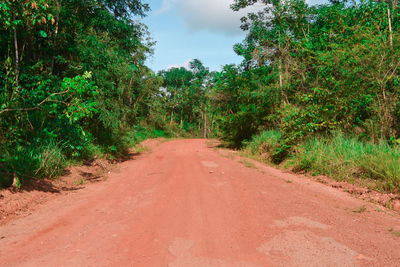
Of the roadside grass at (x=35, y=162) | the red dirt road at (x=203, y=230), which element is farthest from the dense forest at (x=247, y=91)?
the red dirt road at (x=203, y=230)

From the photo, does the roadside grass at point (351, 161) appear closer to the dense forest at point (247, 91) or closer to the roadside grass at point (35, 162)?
the dense forest at point (247, 91)

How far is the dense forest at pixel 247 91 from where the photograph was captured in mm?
5539

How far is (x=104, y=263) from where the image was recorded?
2484mm

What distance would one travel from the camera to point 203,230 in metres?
3.26

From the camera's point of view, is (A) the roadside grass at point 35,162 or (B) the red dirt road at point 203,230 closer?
(B) the red dirt road at point 203,230

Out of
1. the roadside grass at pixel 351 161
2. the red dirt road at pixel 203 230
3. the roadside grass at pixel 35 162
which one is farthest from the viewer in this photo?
the roadside grass at pixel 351 161

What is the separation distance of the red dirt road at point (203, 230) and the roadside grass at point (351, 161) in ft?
2.75

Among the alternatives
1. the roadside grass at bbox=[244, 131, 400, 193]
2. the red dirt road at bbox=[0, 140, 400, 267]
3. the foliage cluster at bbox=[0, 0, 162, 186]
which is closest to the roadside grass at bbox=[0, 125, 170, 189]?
the foliage cluster at bbox=[0, 0, 162, 186]

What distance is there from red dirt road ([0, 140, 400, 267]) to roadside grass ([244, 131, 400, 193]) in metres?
0.84

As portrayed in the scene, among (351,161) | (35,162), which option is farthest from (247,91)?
(35,162)

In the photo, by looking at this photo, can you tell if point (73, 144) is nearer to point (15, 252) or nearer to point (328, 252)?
point (15, 252)

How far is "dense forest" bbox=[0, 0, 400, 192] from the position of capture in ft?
18.2

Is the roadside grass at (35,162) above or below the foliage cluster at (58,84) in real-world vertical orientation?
below

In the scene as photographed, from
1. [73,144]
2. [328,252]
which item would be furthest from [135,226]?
[73,144]
